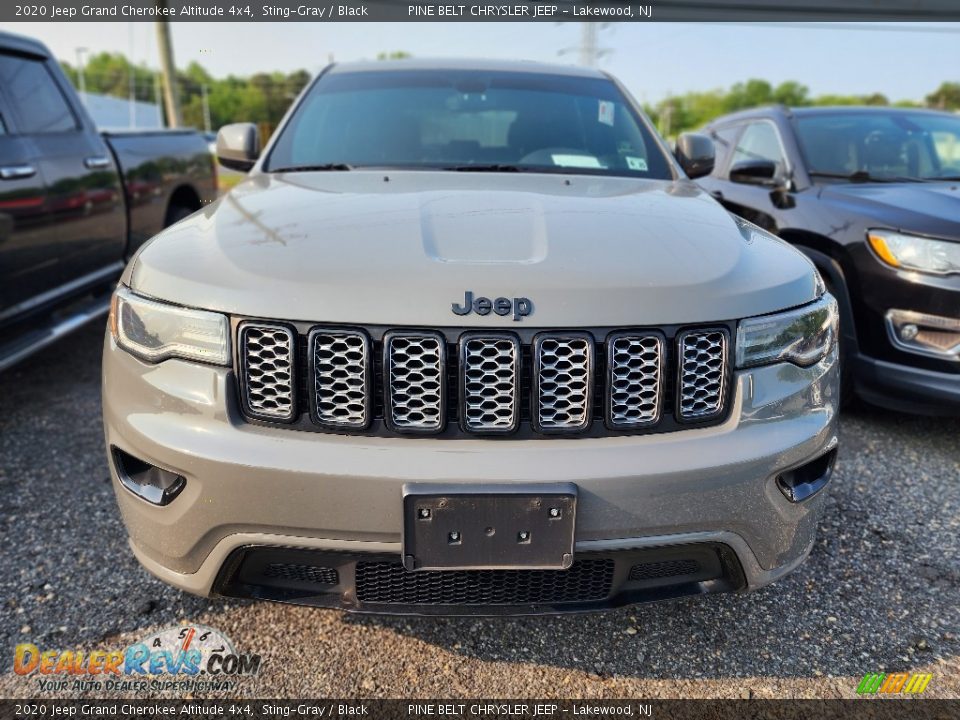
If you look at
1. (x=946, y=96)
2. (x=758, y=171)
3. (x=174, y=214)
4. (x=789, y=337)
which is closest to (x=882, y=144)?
(x=758, y=171)

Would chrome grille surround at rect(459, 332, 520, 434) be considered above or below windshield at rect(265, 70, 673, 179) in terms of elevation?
below

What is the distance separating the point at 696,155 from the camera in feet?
10.7

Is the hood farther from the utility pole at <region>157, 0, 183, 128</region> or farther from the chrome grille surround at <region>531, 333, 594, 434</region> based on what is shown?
the utility pole at <region>157, 0, 183, 128</region>

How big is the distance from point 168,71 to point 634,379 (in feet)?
63.6

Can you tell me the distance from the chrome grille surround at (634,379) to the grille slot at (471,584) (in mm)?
349

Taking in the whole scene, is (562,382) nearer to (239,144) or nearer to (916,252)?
(239,144)

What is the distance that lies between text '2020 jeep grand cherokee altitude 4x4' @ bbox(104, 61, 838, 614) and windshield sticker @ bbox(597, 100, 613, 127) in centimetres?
136

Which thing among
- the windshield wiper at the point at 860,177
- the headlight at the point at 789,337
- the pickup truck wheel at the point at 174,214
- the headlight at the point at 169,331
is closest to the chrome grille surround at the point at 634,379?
the headlight at the point at 789,337

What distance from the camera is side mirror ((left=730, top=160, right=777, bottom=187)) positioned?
4.36 metres

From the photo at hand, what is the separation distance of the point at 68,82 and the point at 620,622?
465cm

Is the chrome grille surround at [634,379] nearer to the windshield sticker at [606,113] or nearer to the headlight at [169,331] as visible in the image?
the headlight at [169,331]

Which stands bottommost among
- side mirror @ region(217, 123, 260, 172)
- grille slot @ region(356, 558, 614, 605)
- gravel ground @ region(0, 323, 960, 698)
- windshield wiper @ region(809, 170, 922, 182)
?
gravel ground @ region(0, 323, 960, 698)

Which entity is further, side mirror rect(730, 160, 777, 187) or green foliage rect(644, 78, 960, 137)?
green foliage rect(644, 78, 960, 137)

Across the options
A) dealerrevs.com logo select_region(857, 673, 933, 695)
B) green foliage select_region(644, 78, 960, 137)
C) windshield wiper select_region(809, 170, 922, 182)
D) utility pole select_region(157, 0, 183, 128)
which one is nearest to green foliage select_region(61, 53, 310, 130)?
green foliage select_region(644, 78, 960, 137)
